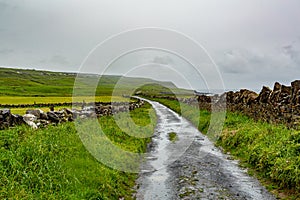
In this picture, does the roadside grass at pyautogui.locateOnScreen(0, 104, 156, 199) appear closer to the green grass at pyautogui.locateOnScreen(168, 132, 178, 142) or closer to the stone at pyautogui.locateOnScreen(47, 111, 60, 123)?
the stone at pyautogui.locateOnScreen(47, 111, 60, 123)

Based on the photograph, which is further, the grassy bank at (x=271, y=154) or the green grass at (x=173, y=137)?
the green grass at (x=173, y=137)

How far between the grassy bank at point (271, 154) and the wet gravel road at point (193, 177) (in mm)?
584

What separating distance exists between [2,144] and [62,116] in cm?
990

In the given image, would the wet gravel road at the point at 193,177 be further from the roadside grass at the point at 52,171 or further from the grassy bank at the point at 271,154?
the roadside grass at the point at 52,171

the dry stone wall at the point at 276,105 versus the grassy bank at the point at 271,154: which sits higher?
the dry stone wall at the point at 276,105

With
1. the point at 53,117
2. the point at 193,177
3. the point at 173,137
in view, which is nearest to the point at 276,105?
the point at 173,137

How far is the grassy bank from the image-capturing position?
37.9ft

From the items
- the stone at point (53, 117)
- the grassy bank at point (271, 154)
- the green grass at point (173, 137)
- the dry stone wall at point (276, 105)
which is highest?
the dry stone wall at point (276, 105)

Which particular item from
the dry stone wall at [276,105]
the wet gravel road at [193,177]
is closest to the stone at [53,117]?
the wet gravel road at [193,177]

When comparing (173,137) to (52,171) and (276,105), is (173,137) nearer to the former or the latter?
(276,105)

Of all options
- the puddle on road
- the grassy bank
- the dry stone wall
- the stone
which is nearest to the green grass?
the puddle on road

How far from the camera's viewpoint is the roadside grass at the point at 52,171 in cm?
861

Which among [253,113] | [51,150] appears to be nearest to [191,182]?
[51,150]

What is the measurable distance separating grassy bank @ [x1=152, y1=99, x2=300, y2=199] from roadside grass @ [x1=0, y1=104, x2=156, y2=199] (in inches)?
199
